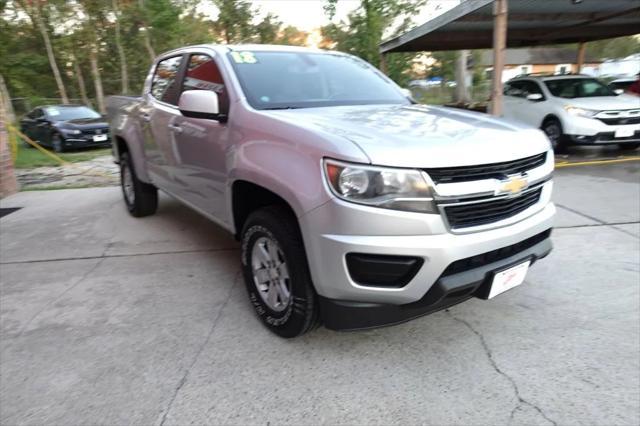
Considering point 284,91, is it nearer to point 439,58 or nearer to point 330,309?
point 330,309

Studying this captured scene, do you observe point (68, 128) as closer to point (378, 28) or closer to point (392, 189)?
point (378, 28)

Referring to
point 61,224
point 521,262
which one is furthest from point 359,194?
point 61,224

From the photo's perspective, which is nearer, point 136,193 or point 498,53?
point 136,193

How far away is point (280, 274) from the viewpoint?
2672 millimetres

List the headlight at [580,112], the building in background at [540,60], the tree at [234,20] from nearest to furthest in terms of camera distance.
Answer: the headlight at [580,112], the tree at [234,20], the building in background at [540,60]

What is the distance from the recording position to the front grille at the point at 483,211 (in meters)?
2.17

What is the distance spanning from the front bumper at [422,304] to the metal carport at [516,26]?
630 centimetres

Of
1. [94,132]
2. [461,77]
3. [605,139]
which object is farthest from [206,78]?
[461,77]

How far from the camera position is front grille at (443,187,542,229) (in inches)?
85.6

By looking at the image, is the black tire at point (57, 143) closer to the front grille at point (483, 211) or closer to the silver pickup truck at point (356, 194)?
the silver pickup truck at point (356, 194)

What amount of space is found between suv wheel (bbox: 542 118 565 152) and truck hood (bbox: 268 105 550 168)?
21.5 ft

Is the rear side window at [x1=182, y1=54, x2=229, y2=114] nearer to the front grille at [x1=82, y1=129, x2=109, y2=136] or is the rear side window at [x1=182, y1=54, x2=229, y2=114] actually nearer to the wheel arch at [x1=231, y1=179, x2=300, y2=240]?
the wheel arch at [x1=231, y1=179, x2=300, y2=240]

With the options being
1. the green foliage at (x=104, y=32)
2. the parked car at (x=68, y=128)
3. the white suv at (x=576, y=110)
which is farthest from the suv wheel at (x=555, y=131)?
the green foliage at (x=104, y=32)

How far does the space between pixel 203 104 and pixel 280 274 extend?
49.7 inches
